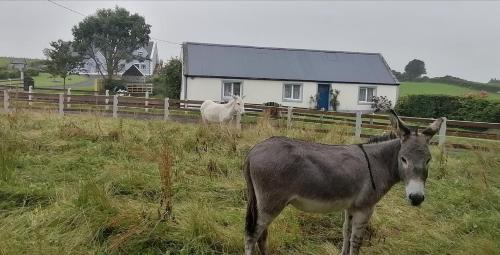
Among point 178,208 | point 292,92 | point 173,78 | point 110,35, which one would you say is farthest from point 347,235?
point 110,35

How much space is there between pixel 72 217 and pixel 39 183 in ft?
5.79

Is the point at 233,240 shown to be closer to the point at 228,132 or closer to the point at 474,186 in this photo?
the point at 474,186

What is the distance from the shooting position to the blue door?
1181 inches

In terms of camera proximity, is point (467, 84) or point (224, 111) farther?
point (467, 84)

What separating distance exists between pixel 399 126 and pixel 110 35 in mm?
47664

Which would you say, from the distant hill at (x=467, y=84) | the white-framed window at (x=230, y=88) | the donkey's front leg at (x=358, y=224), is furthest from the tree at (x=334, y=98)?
the distant hill at (x=467, y=84)

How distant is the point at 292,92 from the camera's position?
29891 millimetres

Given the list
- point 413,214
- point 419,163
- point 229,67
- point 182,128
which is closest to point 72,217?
point 419,163

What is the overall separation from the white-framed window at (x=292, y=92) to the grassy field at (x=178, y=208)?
2029cm

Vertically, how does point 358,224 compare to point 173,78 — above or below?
below

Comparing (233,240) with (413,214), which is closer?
(233,240)

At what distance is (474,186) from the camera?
7.22 meters

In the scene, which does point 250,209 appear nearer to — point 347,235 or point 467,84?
point 347,235

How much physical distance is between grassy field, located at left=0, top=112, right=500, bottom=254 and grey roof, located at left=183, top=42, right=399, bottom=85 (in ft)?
63.6
